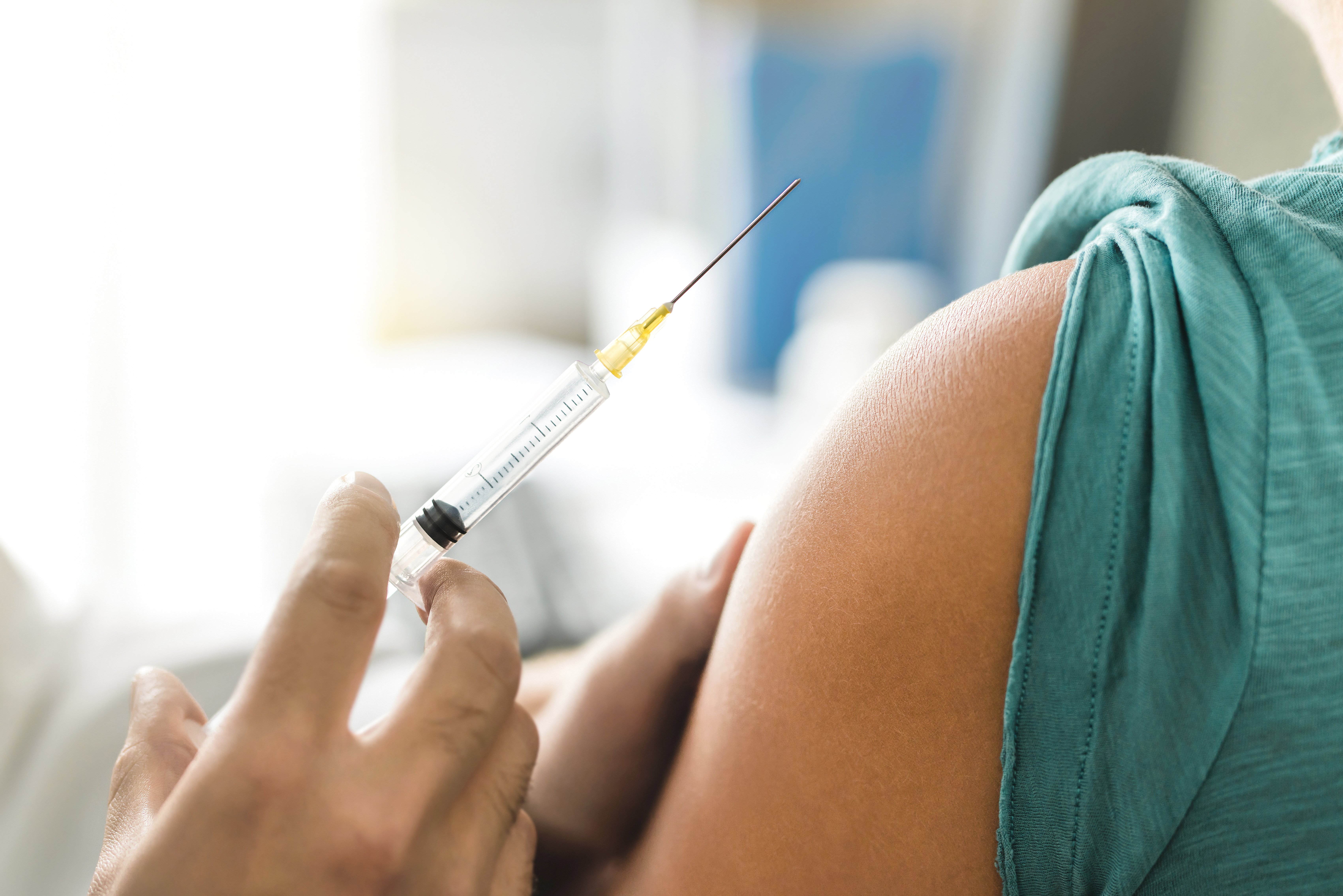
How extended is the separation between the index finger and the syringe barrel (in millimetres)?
147

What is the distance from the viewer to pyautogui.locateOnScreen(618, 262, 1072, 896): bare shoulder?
1.42ft

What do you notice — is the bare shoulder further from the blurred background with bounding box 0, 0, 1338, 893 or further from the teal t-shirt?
→ the blurred background with bounding box 0, 0, 1338, 893

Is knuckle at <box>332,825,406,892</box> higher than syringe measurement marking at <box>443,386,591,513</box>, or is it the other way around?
syringe measurement marking at <box>443,386,591,513</box>

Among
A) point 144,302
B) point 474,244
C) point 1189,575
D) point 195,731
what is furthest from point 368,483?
point 474,244

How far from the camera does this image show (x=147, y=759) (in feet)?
1.73

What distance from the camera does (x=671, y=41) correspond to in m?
3.58

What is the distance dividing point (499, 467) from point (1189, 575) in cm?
43

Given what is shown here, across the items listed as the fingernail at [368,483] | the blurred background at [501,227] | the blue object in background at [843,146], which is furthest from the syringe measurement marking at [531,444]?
the blue object in background at [843,146]

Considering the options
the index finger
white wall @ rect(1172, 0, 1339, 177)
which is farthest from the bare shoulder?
white wall @ rect(1172, 0, 1339, 177)

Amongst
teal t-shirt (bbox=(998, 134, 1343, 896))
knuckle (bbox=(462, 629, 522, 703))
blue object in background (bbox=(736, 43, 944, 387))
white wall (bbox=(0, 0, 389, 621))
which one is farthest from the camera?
blue object in background (bbox=(736, 43, 944, 387))

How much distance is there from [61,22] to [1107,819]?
2.05 metres

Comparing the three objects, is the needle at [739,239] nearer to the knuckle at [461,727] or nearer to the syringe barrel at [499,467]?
the syringe barrel at [499,467]

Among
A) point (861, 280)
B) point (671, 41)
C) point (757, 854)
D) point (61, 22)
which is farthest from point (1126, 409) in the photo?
point (671, 41)

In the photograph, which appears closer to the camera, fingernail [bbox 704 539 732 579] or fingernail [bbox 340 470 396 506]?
fingernail [bbox 340 470 396 506]
